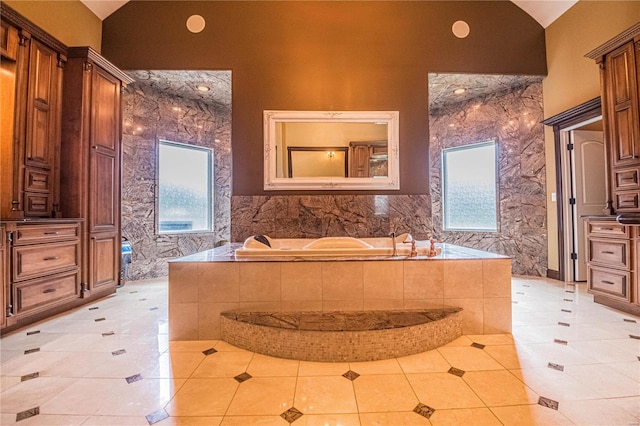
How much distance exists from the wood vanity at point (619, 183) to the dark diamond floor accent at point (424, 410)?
2402mm

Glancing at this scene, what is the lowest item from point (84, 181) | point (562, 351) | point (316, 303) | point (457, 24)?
point (562, 351)

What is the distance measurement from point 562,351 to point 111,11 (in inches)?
227

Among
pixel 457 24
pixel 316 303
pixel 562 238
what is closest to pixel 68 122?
pixel 316 303

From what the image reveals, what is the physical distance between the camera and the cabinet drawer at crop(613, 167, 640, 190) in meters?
2.56

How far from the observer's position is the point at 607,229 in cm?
275

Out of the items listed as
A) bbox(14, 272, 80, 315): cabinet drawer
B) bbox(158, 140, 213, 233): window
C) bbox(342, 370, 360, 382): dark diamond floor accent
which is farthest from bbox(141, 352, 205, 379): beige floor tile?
bbox(158, 140, 213, 233): window

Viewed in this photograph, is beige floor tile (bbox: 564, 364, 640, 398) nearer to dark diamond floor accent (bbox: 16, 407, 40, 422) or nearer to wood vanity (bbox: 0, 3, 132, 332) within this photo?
dark diamond floor accent (bbox: 16, 407, 40, 422)

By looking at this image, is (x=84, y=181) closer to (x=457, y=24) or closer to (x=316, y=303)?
(x=316, y=303)

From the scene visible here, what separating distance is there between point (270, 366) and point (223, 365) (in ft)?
0.94

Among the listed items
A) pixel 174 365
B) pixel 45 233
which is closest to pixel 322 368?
pixel 174 365

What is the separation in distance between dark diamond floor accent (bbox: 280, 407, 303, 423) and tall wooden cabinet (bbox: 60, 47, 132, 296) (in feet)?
9.06

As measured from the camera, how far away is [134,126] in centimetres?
405

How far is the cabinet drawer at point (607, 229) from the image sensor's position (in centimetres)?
260

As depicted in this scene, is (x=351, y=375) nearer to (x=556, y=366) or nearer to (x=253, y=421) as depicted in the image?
(x=253, y=421)
